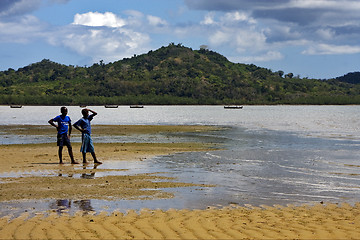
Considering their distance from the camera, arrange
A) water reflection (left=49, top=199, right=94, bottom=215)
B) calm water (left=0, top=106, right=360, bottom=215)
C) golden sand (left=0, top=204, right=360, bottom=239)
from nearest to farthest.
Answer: golden sand (left=0, top=204, right=360, bottom=239), water reflection (left=49, top=199, right=94, bottom=215), calm water (left=0, top=106, right=360, bottom=215)

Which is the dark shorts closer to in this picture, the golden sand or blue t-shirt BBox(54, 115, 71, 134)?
blue t-shirt BBox(54, 115, 71, 134)

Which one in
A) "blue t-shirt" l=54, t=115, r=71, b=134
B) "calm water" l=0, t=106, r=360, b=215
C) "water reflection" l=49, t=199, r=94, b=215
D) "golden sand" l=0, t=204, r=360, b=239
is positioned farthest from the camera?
"blue t-shirt" l=54, t=115, r=71, b=134

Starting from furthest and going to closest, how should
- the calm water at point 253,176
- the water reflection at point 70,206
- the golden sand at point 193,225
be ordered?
the calm water at point 253,176, the water reflection at point 70,206, the golden sand at point 193,225

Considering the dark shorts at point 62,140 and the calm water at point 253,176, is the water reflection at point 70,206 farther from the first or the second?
the dark shorts at point 62,140

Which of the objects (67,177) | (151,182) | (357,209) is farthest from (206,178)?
(357,209)

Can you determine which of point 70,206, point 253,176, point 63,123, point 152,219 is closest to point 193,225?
point 152,219

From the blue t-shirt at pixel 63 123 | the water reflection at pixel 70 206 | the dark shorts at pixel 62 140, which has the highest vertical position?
the blue t-shirt at pixel 63 123

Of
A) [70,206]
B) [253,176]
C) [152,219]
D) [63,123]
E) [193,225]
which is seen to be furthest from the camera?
[63,123]

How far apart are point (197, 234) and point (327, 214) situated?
11.8 feet

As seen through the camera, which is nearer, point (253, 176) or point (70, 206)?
point (70, 206)

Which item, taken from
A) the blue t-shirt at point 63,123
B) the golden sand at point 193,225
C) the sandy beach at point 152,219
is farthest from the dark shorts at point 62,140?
the golden sand at point 193,225

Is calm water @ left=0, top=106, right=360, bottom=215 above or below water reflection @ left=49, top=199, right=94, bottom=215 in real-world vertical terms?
below

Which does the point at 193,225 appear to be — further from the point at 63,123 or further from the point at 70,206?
the point at 63,123

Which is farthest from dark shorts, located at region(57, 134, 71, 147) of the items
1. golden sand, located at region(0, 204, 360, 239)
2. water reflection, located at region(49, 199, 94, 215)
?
golden sand, located at region(0, 204, 360, 239)
